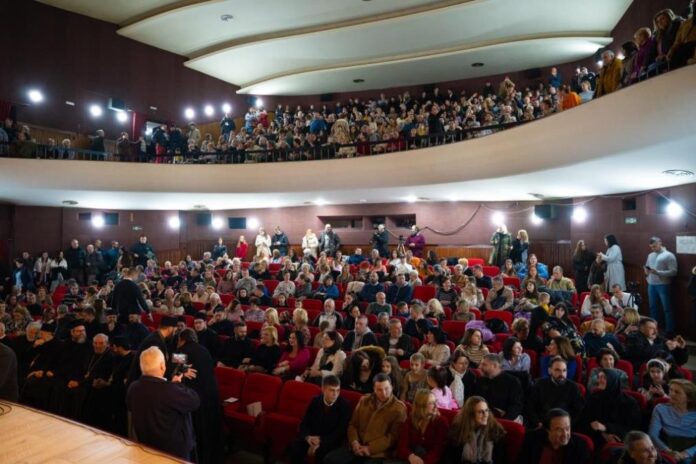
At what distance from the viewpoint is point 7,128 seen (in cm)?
1111

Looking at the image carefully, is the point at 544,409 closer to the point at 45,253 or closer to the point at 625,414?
the point at 625,414

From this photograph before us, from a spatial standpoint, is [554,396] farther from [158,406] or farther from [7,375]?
[7,375]

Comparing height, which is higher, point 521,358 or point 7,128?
point 7,128

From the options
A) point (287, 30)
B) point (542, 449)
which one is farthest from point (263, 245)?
point (542, 449)

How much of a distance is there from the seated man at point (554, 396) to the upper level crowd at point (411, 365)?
1 centimetres

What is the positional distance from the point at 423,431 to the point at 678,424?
185 cm

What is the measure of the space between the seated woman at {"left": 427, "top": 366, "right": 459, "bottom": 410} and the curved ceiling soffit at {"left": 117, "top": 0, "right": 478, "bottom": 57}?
33.9 feet

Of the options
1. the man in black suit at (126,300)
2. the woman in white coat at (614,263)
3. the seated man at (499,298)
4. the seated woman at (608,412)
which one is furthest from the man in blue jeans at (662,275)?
the man in black suit at (126,300)

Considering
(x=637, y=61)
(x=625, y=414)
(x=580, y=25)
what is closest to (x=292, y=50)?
(x=580, y=25)

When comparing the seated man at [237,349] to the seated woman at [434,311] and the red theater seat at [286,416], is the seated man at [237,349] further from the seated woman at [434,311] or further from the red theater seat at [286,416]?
the seated woman at [434,311]

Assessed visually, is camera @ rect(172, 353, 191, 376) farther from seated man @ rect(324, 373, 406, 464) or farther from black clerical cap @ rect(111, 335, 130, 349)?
black clerical cap @ rect(111, 335, 130, 349)

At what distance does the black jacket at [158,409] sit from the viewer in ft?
10.2

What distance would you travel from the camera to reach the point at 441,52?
45.9ft

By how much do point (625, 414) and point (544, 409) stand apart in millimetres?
594
